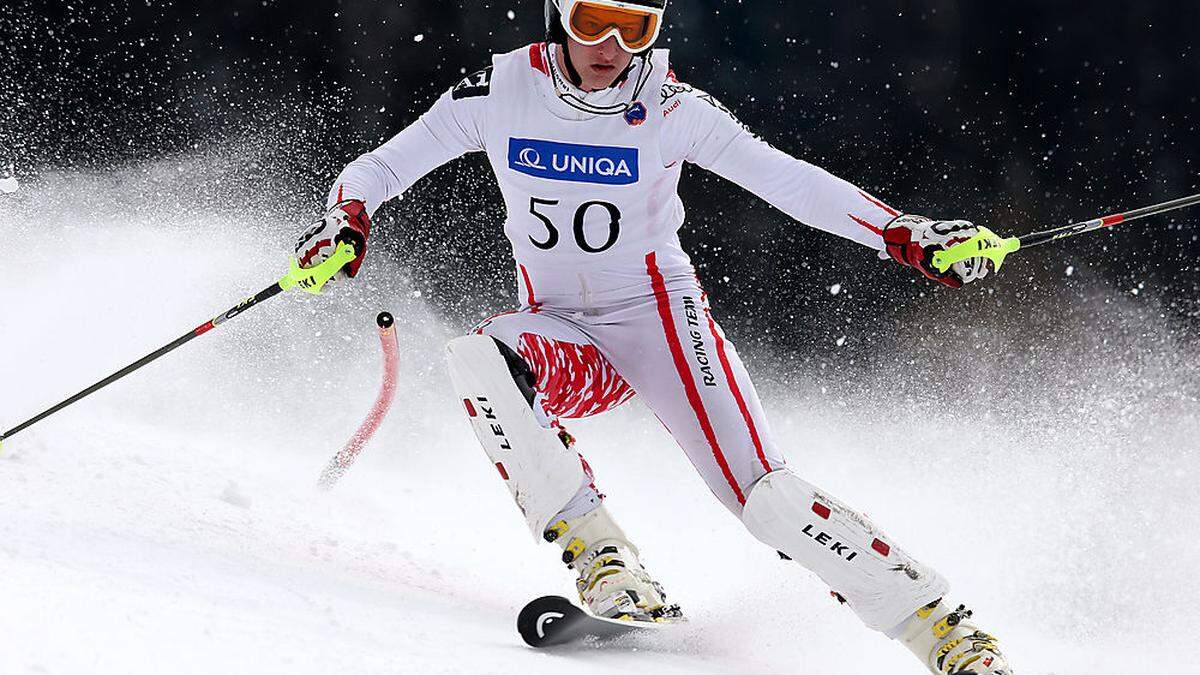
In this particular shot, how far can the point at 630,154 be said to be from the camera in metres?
3.08

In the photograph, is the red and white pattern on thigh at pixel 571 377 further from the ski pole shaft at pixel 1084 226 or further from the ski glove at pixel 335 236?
the ski pole shaft at pixel 1084 226

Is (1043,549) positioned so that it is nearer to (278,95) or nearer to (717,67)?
(717,67)

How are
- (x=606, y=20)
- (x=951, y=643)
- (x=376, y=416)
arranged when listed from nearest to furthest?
(x=951, y=643)
(x=606, y=20)
(x=376, y=416)

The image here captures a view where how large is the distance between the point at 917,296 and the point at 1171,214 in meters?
1.49

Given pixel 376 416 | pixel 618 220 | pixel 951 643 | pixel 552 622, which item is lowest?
pixel 552 622

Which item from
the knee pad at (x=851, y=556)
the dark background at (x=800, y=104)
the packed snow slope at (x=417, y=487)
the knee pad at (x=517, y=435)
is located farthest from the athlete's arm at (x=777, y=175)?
the dark background at (x=800, y=104)

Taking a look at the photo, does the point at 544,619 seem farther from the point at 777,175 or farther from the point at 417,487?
the point at 417,487

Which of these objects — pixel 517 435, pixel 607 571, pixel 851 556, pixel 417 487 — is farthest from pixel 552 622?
pixel 417 487

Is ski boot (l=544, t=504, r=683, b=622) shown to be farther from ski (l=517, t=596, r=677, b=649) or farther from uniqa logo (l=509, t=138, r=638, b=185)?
uniqa logo (l=509, t=138, r=638, b=185)

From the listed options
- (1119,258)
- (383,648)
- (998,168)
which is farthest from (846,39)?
(383,648)

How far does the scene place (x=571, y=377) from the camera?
3.09 m

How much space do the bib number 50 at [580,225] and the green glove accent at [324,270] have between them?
500 millimetres

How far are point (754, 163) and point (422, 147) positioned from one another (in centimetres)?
92

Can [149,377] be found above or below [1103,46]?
below
